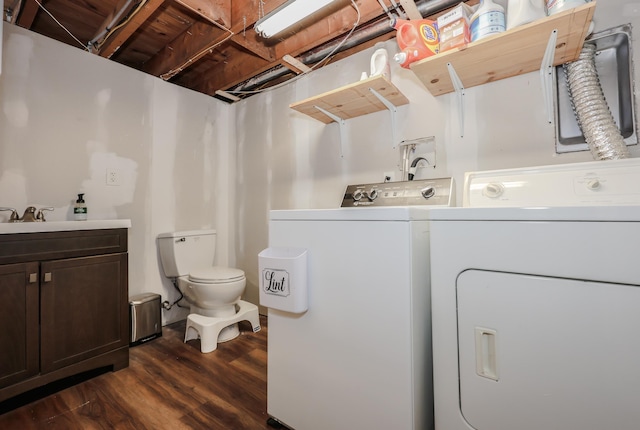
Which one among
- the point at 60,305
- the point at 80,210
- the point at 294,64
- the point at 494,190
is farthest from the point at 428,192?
the point at 80,210

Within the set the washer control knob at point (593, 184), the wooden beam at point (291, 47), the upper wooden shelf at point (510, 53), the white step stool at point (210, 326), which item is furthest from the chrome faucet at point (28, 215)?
the washer control knob at point (593, 184)

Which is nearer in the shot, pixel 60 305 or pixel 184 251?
pixel 60 305

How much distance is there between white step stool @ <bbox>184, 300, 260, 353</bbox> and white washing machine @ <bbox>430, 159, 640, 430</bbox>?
1510 millimetres

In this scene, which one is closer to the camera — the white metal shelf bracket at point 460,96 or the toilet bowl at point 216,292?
the white metal shelf bracket at point 460,96

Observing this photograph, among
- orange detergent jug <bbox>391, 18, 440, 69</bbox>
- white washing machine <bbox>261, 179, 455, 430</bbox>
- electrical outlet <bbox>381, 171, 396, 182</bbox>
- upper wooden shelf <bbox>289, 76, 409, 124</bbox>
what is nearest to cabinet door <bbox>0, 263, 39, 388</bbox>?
white washing machine <bbox>261, 179, 455, 430</bbox>

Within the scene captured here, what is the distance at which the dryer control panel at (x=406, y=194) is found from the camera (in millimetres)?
1367

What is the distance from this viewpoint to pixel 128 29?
1744mm

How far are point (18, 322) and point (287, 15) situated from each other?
6.62 feet

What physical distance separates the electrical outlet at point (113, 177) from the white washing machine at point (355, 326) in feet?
5.23

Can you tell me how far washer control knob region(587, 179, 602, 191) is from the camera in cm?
101

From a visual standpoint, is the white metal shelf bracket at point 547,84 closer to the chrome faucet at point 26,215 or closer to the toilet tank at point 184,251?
the toilet tank at point 184,251

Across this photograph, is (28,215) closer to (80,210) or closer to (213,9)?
(80,210)

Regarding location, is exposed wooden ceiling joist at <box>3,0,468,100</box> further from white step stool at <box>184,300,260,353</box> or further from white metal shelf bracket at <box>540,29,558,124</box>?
white step stool at <box>184,300,260,353</box>

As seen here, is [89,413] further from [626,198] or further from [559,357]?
[626,198]
